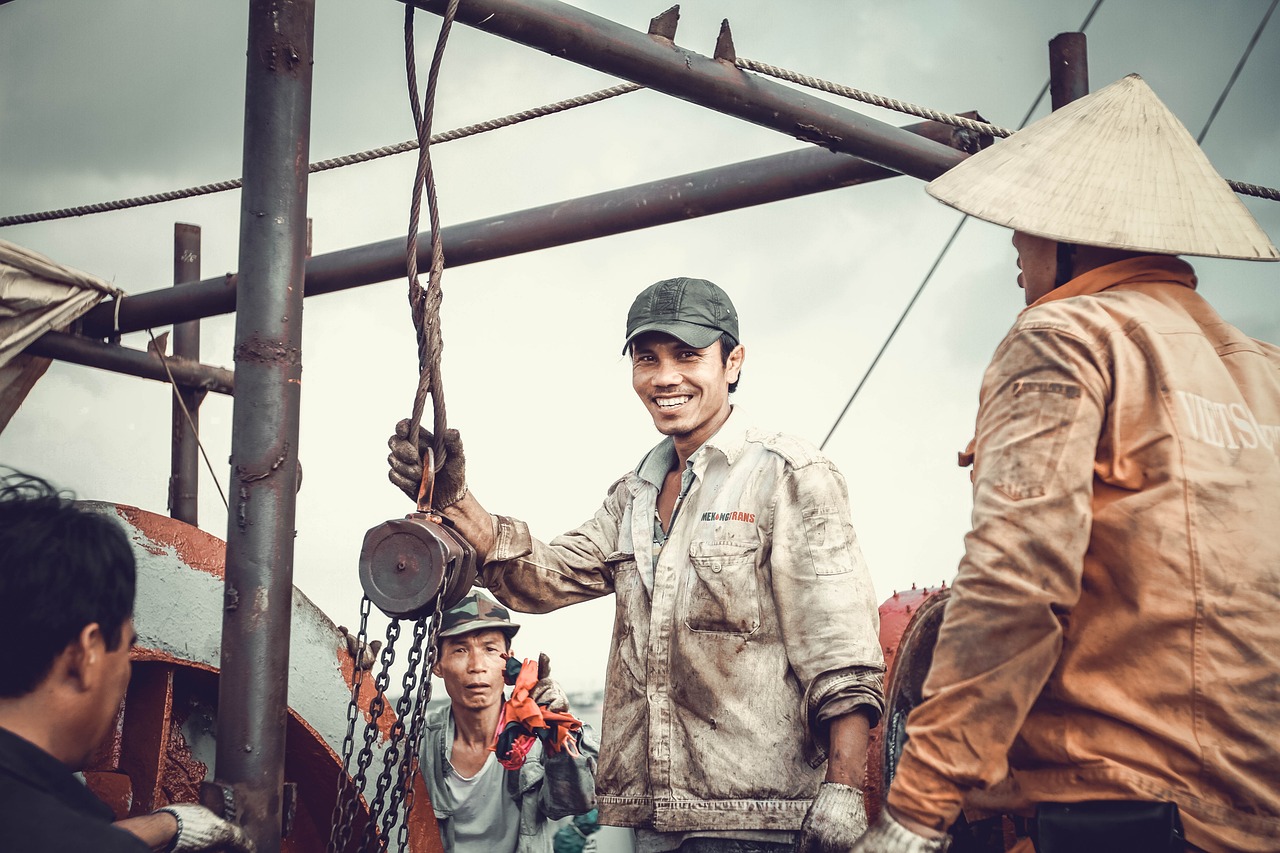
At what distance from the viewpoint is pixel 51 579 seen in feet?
6.44

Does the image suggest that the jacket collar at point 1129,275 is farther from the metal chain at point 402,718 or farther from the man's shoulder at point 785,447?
the metal chain at point 402,718

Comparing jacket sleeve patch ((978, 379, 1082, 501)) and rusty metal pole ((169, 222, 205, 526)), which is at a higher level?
rusty metal pole ((169, 222, 205, 526))

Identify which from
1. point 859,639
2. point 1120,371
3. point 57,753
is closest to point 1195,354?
point 1120,371

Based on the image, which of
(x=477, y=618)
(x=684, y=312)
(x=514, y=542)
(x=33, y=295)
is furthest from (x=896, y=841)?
(x=33, y=295)

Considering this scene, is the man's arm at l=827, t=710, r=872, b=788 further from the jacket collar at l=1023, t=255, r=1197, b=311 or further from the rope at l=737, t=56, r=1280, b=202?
the rope at l=737, t=56, r=1280, b=202

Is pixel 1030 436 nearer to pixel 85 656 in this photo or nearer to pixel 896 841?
pixel 896 841

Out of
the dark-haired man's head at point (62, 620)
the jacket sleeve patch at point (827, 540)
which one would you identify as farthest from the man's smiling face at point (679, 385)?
the dark-haired man's head at point (62, 620)

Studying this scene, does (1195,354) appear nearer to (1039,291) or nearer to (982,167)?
(1039,291)

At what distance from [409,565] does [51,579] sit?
0.85 meters

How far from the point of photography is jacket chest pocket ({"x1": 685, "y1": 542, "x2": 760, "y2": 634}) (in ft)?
9.92

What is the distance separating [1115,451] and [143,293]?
4716 millimetres

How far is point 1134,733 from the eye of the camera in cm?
188

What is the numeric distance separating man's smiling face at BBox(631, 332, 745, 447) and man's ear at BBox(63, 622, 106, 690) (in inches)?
70.8

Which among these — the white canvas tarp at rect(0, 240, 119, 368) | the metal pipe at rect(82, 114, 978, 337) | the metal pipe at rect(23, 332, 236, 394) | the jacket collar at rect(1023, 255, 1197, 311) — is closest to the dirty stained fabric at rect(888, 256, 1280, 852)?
the jacket collar at rect(1023, 255, 1197, 311)
